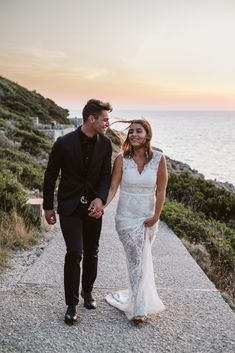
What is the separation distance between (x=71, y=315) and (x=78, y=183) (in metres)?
1.28

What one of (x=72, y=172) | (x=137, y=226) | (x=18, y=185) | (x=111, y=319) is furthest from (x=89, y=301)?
(x=18, y=185)

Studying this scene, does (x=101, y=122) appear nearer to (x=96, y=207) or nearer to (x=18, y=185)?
(x=96, y=207)

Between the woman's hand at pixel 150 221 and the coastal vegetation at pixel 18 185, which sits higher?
the woman's hand at pixel 150 221

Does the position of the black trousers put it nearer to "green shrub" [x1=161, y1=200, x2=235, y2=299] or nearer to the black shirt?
the black shirt

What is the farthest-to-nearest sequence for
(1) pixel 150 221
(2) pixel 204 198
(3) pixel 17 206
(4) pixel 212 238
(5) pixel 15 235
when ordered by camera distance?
(2) pixel 204 198 < (4) pixel 212 238 < (3) pixel 17 206 < (5) pixel 15 235 < (1) pixel 150 221

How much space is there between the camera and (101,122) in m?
4.79

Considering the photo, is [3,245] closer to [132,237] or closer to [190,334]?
[132,237]

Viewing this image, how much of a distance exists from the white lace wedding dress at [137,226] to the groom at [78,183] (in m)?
0.25

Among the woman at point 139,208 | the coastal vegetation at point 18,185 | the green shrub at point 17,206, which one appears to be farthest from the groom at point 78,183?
the green shrub at point 17,206

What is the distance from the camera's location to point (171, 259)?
772 cm

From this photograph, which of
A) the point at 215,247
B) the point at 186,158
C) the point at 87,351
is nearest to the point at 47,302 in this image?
the point at 87,351

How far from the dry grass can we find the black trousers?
291 cm

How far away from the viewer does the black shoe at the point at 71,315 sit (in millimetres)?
4902

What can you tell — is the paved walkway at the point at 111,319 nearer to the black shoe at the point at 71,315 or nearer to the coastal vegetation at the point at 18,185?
the black shoe at the point at 71,315
